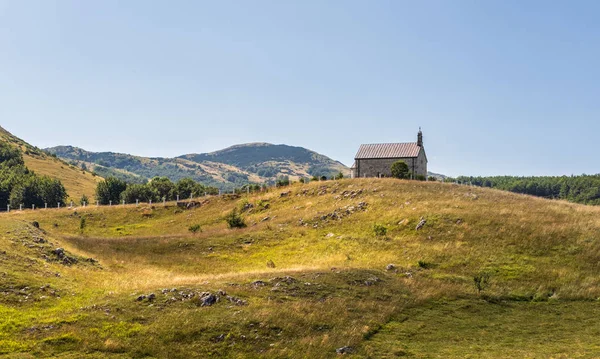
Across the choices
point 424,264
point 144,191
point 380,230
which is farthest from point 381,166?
point 144,191

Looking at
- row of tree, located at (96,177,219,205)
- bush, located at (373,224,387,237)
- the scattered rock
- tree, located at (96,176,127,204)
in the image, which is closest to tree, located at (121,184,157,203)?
row of tree, located at (96,177,219,205)

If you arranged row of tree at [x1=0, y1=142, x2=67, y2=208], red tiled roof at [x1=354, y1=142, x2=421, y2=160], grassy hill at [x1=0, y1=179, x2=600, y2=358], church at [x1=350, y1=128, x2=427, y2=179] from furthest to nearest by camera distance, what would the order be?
row of tree at [x1=0, y1=142, x2=67, y2=208]
red tiled roof at [x1=354, y1=142, x2=421, y2=160]
church at [x1=350, y1=128, x2=427, y2=179]
grassy hill at [x1=0, y1=179, x2=600, y2=358]

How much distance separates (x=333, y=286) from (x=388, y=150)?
7384 centimetres

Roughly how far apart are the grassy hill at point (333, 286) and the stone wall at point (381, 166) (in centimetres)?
3088

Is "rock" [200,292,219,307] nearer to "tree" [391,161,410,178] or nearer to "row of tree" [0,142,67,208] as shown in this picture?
"tree" [391,161,410,178]

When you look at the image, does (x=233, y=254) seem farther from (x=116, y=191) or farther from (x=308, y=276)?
(x=116, y=191)

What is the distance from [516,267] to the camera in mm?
41031

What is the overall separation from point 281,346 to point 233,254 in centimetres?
3147

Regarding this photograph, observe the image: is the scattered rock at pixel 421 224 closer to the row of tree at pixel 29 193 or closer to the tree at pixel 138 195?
the tree at pixel 138 195

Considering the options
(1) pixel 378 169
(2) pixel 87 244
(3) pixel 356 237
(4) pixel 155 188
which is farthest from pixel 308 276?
(4) pixel 155 188

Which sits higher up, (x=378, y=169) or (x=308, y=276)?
(x=378, y=169)

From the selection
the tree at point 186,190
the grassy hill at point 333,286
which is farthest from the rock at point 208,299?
the tree at point 186,190

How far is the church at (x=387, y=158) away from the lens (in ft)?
324

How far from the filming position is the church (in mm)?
98750
